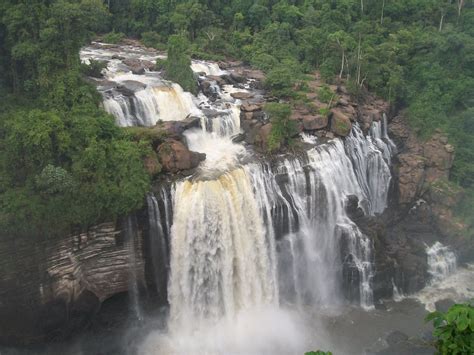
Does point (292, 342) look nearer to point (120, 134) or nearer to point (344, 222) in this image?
point (344, 222)

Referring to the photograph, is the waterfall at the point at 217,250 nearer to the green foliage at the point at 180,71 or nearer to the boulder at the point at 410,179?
the green foliage at the point at 180,71

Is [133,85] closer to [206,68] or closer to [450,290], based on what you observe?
[206,68]

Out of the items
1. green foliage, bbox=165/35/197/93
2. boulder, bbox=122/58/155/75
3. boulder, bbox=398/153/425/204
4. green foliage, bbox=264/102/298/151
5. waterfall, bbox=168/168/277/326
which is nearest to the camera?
waterfall, bbox=168/168/277/326

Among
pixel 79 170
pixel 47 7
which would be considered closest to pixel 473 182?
pixel 79 170

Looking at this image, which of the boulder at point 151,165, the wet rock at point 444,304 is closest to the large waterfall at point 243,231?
the boulder at point 151,165

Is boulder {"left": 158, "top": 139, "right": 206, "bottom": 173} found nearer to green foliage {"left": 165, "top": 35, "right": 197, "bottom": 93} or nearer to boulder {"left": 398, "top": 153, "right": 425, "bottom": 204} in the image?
green foliage {"left": 165, "top": 35, "right": 197, "bottom": 93}

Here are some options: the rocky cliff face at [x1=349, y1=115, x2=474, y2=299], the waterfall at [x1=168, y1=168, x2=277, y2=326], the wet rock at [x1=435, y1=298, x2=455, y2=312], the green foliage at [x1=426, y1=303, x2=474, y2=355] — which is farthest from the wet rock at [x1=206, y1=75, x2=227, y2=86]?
the green foliage at [x1=426, y1=303, x2=474, y2=355]
